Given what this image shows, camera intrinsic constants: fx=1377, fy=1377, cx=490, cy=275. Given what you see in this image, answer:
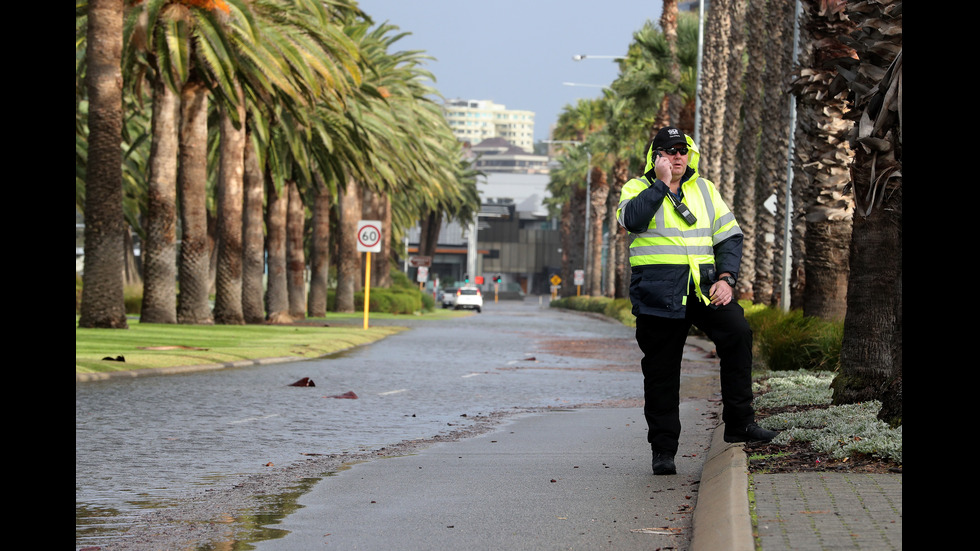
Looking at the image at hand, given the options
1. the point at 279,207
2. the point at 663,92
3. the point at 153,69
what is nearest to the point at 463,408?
the point at 153,69

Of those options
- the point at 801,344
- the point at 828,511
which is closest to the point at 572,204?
the point at 801,344

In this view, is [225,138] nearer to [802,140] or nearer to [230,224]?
[230,224]

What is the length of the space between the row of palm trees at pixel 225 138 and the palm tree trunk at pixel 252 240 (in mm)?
40

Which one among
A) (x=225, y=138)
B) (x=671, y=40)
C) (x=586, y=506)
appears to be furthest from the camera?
(x=671, y=40)

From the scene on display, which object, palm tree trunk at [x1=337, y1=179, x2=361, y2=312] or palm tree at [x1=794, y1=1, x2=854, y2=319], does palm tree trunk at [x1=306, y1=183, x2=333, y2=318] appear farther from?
palm tree at [x1=794, y1=1, x2=854, y2=319]

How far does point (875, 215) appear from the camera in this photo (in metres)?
11.2

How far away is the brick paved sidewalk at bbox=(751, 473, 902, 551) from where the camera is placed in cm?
550

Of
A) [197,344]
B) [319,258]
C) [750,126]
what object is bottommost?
[197,344]

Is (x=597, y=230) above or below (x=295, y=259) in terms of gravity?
above

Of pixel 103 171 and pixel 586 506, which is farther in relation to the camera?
pixel 103 171

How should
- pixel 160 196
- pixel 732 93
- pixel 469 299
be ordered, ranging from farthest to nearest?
1. pixel 469 299
2. pixel 732 93
3. pixel 160 196

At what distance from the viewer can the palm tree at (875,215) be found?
29.1 ft

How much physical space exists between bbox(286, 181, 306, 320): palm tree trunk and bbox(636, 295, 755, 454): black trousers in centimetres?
3648

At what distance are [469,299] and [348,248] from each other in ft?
92.2
